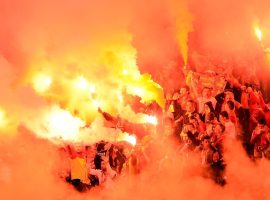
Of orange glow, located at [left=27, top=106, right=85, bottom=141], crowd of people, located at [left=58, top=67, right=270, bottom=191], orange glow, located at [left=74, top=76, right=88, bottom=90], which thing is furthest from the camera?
orange glow, located at [left=74, top=76, right=88, bottom=90]

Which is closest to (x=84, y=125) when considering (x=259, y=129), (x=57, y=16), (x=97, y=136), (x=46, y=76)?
(x=97, y=136)

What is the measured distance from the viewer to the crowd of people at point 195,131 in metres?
12.2

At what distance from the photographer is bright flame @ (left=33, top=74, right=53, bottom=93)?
44.0ft

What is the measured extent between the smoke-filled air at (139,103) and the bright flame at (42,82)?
0.08ft

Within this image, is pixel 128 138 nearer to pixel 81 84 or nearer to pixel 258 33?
pixel 81 84

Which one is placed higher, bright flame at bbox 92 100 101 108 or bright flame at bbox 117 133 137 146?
bright flame at bbox 92 100 101 108

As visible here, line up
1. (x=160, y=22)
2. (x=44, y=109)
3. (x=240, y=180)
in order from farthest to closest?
(x=160, y=22)
(x=44, y=109)
(x=240, y=180)

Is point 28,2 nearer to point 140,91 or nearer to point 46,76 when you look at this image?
point 46,76

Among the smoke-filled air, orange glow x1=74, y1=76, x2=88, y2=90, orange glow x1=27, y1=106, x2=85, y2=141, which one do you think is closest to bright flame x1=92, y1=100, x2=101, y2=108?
the smoke-filled air

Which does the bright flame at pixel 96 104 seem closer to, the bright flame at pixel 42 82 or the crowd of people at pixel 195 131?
the crowd of people at pixel 195 131

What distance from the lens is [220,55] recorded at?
13.0m

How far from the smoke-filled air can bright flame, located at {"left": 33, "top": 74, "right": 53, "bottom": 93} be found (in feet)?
0.08

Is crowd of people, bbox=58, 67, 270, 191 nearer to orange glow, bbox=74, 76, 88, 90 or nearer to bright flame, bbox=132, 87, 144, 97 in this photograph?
bright flame, bbox=132, 87, 144, 97

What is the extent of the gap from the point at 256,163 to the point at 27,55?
594cm
